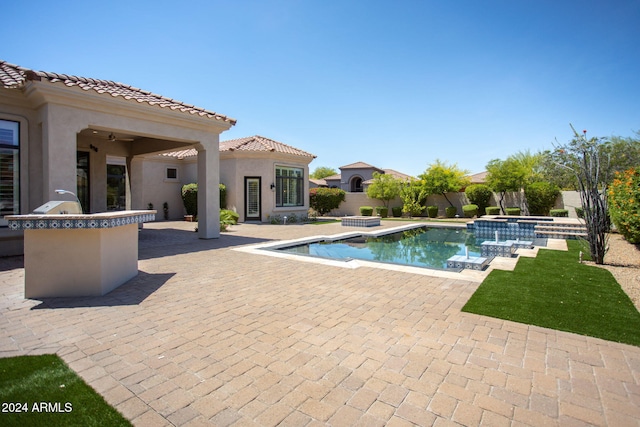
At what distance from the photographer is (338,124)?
105 feet

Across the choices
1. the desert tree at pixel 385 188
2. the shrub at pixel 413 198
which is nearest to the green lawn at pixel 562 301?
the shrub at pixel 413 198

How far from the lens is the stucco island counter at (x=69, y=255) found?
5.09 m

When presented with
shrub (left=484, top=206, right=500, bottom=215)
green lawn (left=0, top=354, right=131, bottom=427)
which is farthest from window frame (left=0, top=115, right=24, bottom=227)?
shrub (left=484, top=206, right=500, bottom=215)

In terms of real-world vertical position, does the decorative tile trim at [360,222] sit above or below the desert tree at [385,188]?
below

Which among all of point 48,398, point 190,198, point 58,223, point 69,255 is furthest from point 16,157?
point 190,198

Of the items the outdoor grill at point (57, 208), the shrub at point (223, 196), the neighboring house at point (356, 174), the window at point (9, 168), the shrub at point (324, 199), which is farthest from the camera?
the neighboring house at point (356, 174)

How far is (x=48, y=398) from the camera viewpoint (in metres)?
2.62

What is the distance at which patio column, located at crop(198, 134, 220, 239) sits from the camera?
12.1 meters

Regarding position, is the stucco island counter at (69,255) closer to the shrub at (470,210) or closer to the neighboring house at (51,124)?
the neighboring house at (51,124)

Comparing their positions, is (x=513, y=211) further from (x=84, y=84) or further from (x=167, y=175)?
(x=84, y=84)

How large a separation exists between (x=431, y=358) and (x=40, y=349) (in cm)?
409

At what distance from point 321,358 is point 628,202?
37.2ft

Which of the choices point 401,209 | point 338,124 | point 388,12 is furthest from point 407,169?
point 388,12

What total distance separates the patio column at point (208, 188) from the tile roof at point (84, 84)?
111 cm
